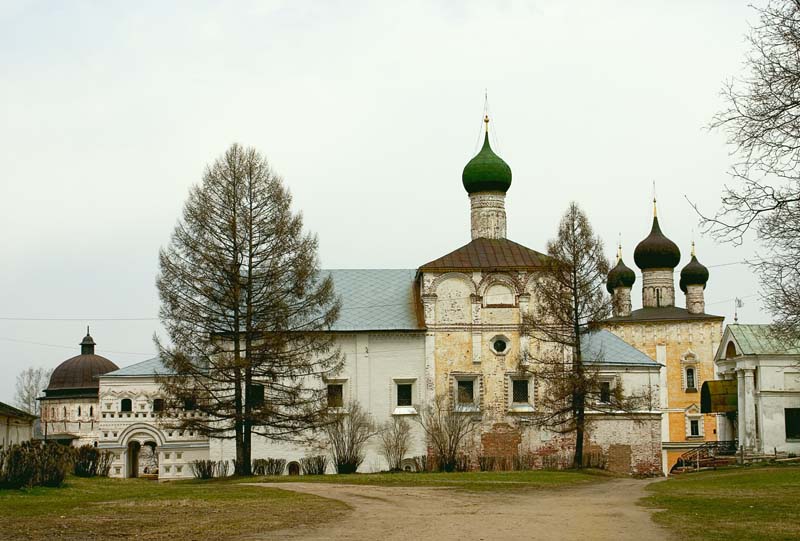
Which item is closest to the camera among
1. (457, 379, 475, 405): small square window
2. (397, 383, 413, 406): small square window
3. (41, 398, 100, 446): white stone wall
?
(457, 379, 475, 405): small square window

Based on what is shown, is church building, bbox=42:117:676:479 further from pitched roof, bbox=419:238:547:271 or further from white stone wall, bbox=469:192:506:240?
white stone wall, bbox=469:192:506:240

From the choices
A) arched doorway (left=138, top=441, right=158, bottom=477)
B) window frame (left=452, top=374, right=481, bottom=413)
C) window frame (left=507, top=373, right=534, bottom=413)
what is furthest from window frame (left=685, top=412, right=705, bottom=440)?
arched doorway (left=138, top=441, right=158, bottom=477)

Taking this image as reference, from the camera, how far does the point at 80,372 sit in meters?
58.6

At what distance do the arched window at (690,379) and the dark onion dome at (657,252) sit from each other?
21.9 feet

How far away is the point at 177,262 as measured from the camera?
93.0 ft

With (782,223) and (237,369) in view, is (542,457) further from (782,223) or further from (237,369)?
(782,223)

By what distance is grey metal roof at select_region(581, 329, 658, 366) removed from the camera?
38.0 metres

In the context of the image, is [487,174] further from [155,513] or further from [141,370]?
[155,513]

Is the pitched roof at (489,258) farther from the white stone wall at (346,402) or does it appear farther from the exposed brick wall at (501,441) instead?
the exposed brick wall at (501,441)

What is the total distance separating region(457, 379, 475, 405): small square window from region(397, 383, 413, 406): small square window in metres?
1.75

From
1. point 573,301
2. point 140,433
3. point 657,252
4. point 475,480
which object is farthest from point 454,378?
point 657,252

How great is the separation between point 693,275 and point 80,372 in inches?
1424

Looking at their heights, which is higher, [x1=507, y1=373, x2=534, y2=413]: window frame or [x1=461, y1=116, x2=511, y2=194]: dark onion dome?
[x1=461, y1=116, x2=511, y2=194]: dark onion dome

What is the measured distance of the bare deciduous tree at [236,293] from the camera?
28.3 metres
